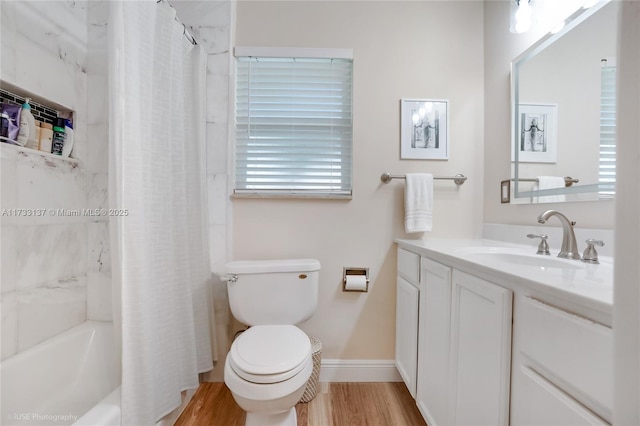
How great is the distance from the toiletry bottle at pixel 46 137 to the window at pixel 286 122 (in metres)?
0.86

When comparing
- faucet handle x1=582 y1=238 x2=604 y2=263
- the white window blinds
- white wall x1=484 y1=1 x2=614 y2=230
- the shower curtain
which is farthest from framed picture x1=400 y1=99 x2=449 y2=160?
the shower curtain

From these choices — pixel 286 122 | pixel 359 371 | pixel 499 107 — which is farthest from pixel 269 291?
pixel 499 107

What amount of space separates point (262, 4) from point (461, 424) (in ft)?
7.80

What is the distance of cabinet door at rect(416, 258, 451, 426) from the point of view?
41.9 inches

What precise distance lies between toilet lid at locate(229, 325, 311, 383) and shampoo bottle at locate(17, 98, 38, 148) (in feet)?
4.09

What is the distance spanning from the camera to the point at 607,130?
105cm

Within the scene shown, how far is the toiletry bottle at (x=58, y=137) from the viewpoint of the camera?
1271 millimetres

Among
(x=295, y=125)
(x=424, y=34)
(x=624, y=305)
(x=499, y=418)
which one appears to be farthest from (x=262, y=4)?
(x=499, y=418)

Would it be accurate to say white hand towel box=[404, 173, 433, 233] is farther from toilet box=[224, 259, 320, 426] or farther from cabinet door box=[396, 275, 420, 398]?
toilet box=[224, 259, 320, 426]

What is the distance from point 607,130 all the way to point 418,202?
82 centimetres

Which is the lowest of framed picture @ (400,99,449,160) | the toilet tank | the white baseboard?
the white baseboard

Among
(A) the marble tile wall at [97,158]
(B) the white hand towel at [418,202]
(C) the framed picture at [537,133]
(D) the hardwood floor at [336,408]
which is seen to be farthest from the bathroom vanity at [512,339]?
(A) the marble tile wall at [97,158]

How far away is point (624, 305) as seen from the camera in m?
0.31

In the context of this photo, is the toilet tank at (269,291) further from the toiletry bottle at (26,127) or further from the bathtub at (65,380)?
the toiletry bottle at (26,127)
